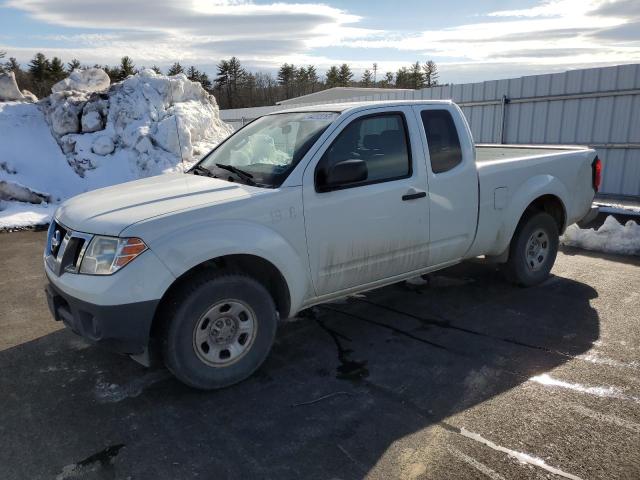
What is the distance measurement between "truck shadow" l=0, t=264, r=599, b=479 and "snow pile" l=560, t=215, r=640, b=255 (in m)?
2.54

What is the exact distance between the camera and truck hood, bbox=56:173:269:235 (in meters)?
3.33

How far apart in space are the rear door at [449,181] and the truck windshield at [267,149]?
99 cm

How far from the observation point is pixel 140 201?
3.64m

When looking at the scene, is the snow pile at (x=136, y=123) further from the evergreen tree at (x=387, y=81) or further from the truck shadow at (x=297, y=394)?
the evergreen tree at (x=387, y=81)

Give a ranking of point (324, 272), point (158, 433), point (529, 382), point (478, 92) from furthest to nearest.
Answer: point (478, 92) → point (324, 272) → point (529, 382) → point (158, 433)

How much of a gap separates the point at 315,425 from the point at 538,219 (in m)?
3.64

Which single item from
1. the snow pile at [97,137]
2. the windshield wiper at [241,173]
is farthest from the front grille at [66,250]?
the snow pile at [97,137]

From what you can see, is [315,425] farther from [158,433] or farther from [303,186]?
[303,186]

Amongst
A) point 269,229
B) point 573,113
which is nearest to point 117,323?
point 269,229

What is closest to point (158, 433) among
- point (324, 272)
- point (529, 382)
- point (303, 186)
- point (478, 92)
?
point (324, 272)

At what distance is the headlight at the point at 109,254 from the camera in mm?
3146

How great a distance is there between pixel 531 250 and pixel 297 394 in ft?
11.2

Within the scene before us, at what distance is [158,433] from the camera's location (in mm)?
3104

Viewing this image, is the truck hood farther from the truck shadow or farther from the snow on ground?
the snow on ground
